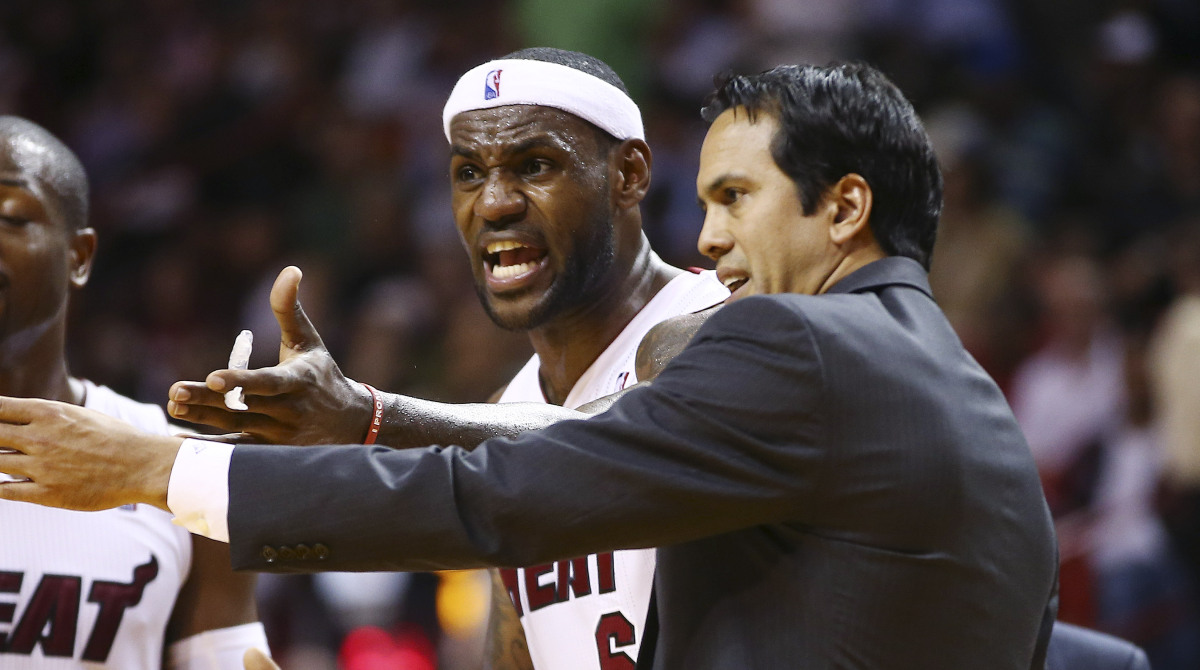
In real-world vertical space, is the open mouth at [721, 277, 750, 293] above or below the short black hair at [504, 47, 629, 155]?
below

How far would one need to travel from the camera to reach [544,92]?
3.53 meters

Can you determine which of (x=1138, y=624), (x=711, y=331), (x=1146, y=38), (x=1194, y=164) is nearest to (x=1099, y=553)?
(x=1138, y=624)

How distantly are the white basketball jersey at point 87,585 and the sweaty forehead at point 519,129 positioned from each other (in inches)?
42.6

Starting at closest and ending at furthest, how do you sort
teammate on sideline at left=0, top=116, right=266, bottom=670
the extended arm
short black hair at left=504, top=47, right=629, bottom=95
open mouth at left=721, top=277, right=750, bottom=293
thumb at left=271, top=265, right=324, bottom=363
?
thumb at left=271, top=265, right=324, bottom=363 → open mouth at left=721, top=277, right=750, bottom=293 → teammate on sideline at left=0, top=116, right=266, bottom=670 → the extended arm → short black hair at left=504, top=47, right=629, bottom=95

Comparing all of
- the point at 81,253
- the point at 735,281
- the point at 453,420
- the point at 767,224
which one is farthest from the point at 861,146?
the point at 81,253

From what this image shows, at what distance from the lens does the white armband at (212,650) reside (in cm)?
341

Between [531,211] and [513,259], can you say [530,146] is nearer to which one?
[531,211]

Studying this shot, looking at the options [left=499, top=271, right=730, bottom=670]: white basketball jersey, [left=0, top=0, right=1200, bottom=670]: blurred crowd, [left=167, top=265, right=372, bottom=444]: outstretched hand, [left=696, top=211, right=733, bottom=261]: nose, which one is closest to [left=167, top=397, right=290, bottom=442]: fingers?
[left=167, top=265, right=372, bottom=444]: outstretched hand

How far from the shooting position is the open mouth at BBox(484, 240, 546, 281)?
3.48 meters

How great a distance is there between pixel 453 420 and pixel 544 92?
1.09 meters

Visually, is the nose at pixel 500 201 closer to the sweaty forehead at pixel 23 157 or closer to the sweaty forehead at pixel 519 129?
the sweaty forehead at pixel 519 129

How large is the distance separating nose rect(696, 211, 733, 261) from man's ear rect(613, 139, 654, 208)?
3.58ft

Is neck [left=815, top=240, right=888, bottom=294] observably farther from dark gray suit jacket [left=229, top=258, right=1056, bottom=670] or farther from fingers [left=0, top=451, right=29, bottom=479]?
fingers [left=0, top=451, right=29, bottom=479]

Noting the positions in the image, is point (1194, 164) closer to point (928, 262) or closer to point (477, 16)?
point (477, 16)
